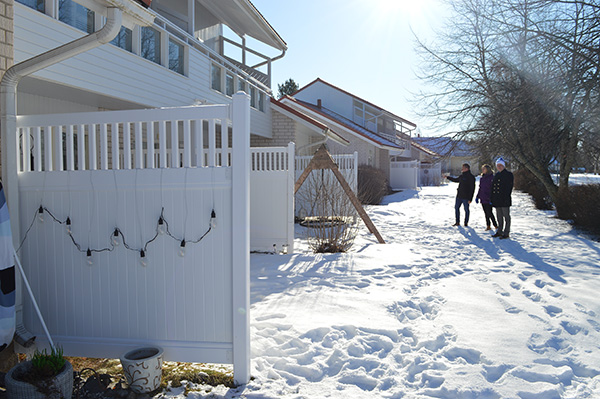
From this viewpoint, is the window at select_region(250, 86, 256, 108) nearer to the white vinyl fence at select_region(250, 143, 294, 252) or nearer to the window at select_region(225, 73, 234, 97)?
the window at select_region(225, 73, 234, 97)

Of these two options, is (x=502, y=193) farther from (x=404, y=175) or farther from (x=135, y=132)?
(x=404, y=175)

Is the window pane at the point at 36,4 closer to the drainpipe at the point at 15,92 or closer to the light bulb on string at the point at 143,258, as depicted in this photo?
the drainpipe at the point at 15,92

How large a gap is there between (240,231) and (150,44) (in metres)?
7.20

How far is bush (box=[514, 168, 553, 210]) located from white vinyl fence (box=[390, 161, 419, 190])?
20.0 feet

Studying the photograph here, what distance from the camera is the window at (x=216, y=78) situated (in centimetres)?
1189

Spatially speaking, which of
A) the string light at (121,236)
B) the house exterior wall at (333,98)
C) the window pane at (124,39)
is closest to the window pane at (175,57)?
the window pane at (124,39)

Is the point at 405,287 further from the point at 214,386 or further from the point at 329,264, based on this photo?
the point at 214,386

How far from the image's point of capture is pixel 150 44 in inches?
355

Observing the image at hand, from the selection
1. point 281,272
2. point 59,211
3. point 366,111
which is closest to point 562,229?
point 281,272

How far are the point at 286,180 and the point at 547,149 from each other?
1051 cm

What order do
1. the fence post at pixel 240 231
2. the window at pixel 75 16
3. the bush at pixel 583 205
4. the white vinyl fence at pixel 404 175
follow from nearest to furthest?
the fence post at pixel 240 231 → the window at pixel 75 16 → the bush at pixel 583 205 → the white vinyl fence at pixel 404 175

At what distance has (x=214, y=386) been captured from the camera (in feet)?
10.6

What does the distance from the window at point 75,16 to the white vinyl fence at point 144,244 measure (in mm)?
4184

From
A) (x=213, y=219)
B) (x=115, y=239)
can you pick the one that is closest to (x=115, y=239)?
(x=115, y=239)
